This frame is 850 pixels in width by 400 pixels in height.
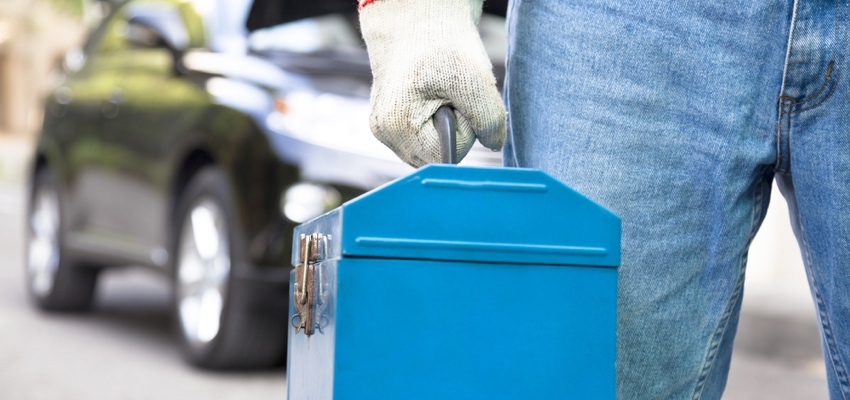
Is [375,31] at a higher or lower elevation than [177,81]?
lower

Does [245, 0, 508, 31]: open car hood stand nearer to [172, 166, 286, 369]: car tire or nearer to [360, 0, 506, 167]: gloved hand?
[172, 166, 286, 369]: car tire

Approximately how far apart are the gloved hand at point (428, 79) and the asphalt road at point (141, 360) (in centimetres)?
Answer: 315

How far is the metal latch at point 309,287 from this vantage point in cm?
132

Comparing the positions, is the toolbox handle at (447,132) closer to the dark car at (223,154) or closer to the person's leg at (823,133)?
the person's leg at (823,133)

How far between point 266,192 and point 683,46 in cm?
318

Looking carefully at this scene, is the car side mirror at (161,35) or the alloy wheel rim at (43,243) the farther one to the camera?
the alloy wheel rim at (43,243)

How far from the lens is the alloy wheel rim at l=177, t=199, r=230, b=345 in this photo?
188 inches

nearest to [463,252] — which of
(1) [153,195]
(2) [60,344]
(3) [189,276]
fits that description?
(3) [189,276]

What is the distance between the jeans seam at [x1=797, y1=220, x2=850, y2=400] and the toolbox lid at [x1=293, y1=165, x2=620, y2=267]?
17.0 inches

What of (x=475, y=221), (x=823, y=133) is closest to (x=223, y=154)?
(x=823, y=133)

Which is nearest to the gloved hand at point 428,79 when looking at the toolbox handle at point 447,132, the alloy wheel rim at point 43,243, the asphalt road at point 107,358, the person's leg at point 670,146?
the toolbox handle at point 447,132

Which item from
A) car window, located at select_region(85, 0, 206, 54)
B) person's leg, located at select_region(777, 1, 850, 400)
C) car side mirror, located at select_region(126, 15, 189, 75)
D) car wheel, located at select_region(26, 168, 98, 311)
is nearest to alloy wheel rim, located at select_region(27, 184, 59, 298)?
car wheel, located at select_region(26, 168, 98, 311)

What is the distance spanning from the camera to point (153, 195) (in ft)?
17.4

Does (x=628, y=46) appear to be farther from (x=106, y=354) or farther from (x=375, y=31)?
(x=106, y=354)
